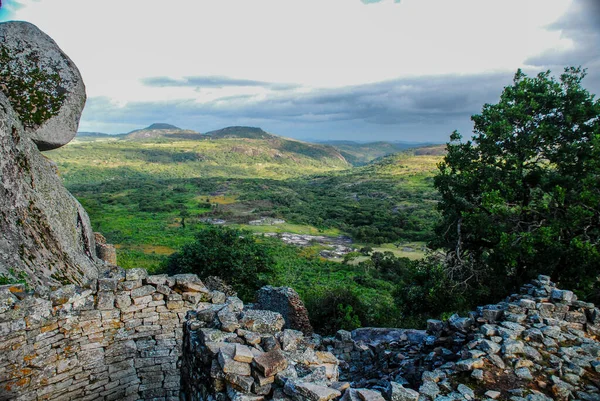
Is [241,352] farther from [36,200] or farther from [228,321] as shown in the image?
[36,200]

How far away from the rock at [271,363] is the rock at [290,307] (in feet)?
31.6

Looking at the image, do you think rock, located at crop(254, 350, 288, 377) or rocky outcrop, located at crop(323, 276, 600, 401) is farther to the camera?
rocky outcrop, located at crop(323, 276, 600, 401)

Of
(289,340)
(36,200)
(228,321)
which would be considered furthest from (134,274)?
(36,200)

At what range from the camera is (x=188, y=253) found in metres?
21.8

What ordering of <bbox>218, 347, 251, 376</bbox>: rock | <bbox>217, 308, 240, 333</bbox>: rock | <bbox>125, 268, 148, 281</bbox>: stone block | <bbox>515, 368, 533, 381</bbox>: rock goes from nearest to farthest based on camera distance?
<bbox>218, 347, 251, 376</bbox>: rock
<bbox>217, 308, 240, 333</bbox>: rock
<bbox>515, 368, 533, 381</bbox>: rock
<bbox>125, 268, 148, 281</bbox>: stone block

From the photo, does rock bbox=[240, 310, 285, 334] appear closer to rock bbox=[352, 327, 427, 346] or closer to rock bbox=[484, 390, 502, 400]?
rock bbox=[484, 390, 502, 400]

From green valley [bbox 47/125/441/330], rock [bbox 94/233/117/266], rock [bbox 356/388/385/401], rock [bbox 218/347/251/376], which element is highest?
rock [bbox 218/347/251/376]

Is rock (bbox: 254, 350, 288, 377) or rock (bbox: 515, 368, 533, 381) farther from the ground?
rock (bbox: 254, 350, 288, 377)

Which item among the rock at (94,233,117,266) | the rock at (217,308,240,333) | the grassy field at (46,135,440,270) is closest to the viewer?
the rock at (217,308,240,333)

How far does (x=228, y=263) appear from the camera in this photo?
2094 centimetres

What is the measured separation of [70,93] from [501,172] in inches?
754

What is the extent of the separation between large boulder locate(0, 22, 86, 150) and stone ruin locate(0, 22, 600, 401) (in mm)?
2912

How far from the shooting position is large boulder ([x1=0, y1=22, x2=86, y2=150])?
15.5m

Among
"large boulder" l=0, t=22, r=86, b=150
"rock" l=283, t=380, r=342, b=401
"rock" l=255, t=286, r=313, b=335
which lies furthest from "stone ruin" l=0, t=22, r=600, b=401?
"large boulder" l=0, t=22, r=86, b=150
